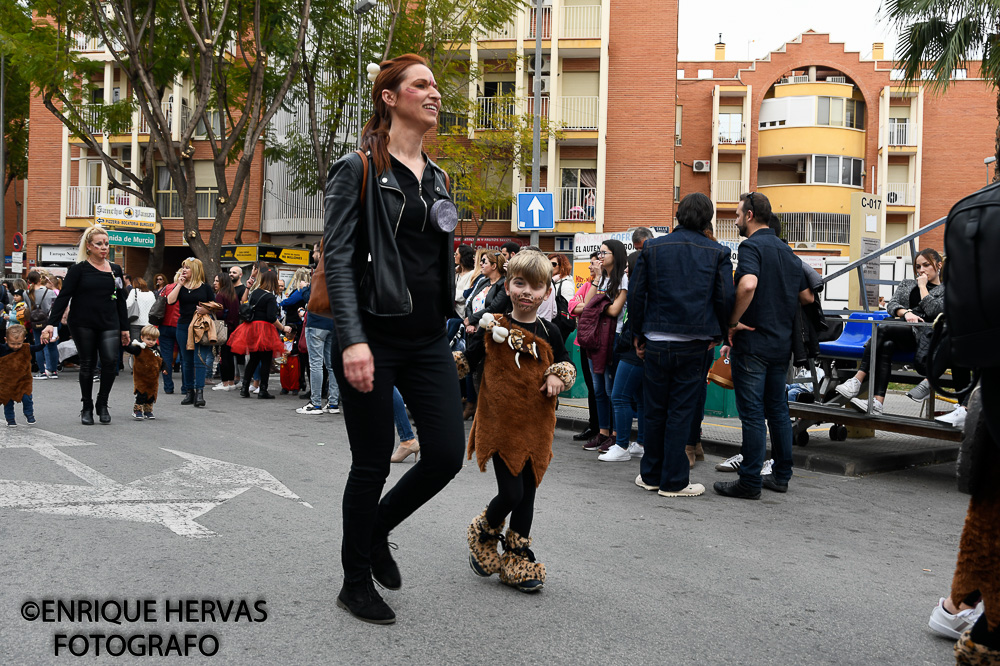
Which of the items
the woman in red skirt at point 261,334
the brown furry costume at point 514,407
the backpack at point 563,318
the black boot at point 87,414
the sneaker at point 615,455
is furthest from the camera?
the woman in red skirt at point 261,334

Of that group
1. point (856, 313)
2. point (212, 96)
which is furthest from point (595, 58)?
point (856, 313)

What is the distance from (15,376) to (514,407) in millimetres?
6724

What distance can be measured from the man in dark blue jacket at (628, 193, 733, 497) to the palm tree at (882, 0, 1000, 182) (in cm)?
1294

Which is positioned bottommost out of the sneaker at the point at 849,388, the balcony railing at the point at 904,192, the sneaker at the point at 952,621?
the sneaker at the point at 952,621

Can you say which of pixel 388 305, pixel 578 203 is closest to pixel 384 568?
pixel 388 305

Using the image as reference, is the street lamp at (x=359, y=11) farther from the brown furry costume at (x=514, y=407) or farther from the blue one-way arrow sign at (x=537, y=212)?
the brown furry costume at (x=514, y=407)

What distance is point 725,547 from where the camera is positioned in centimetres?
515

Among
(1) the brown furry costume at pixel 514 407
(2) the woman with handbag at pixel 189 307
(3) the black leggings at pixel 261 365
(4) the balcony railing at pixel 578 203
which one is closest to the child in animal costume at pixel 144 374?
(2) the woman with handbag at pixel 189 307

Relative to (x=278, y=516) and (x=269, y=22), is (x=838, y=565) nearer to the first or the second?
(x=278, y=516)

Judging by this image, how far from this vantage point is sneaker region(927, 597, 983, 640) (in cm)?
356

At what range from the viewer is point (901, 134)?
4541 cm

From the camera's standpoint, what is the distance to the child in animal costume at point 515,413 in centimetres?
415

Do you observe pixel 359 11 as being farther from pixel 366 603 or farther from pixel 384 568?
pixel 366 603

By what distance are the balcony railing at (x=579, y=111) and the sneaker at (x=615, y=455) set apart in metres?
27.9
